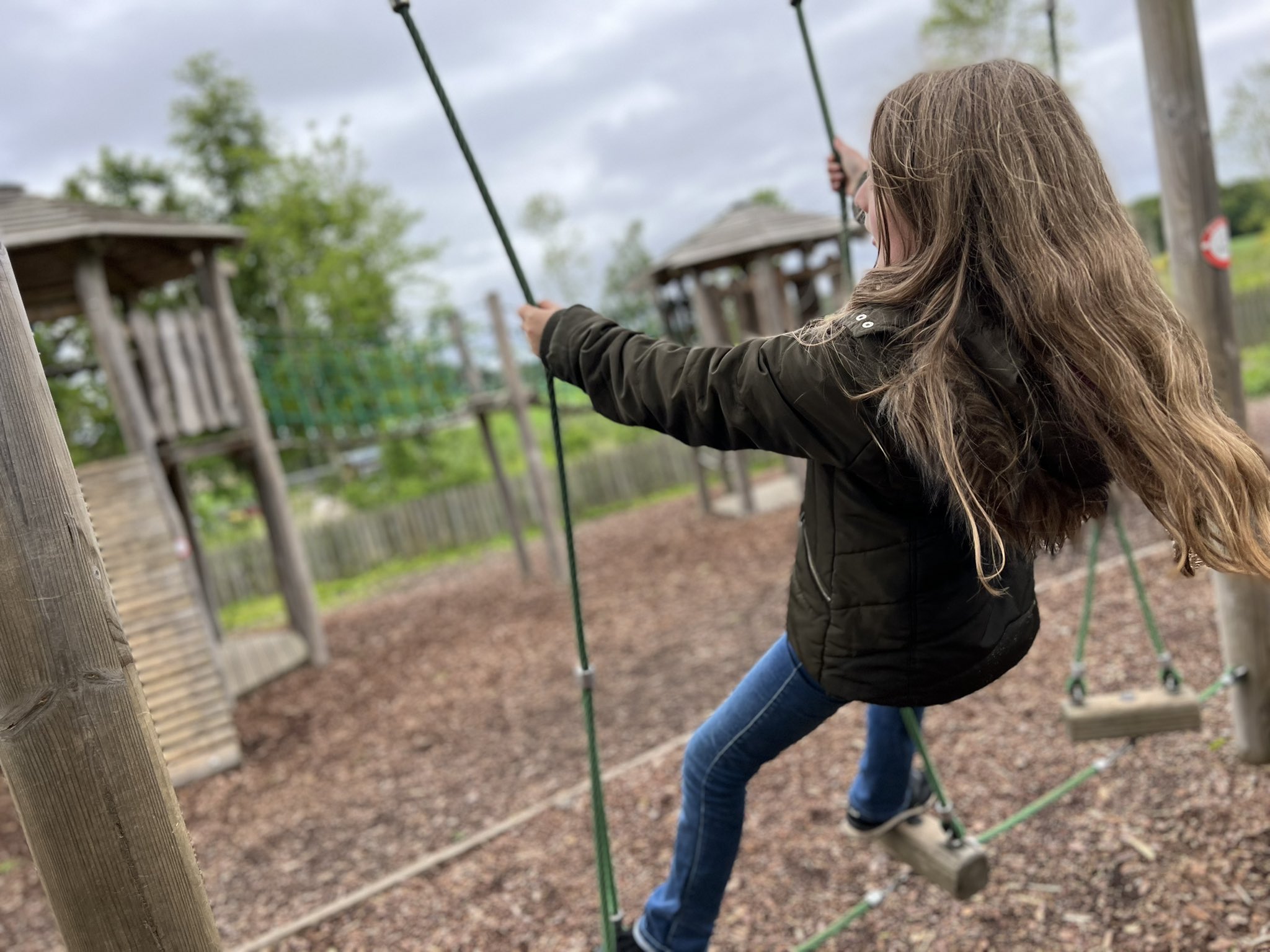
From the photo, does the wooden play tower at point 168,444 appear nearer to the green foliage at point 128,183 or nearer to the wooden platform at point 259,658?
the wooden platform at point 259,658

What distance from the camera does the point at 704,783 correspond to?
5.89ft

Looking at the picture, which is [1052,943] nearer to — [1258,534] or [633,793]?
[1258,534]

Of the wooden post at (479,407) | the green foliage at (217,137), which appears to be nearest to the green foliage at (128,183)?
the green foliage at (217,137)

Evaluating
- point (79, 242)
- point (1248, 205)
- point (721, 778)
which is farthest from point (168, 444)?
point (1248, 205)

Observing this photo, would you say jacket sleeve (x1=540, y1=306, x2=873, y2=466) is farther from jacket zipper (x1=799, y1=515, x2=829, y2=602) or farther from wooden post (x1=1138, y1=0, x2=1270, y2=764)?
wooden post (x1=1138, y1=0, x2=1270, y2=764)

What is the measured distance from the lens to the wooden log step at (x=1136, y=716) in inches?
103

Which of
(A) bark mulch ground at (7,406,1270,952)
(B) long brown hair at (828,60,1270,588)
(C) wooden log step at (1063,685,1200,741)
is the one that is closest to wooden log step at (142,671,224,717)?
(A) bark mulch ground at (7,406,1270,952)

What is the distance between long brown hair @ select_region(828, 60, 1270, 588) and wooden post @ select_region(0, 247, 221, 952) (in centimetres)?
109

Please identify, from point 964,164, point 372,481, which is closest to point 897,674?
point 964,164

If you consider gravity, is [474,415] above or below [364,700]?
above

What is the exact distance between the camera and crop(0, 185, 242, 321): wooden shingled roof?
577 cm

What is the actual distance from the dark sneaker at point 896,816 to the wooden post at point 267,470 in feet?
18.3

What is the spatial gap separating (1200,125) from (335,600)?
36.0ft

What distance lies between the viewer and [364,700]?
20.0 ft
